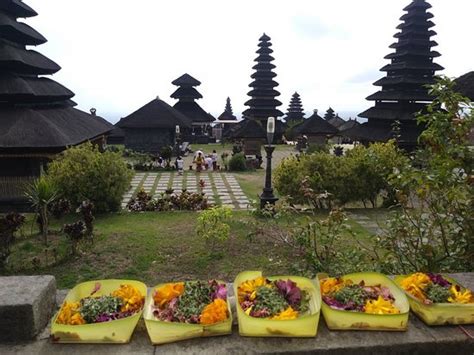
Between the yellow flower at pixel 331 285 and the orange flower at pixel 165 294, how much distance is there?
3.20 ft

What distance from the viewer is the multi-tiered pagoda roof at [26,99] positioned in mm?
14406

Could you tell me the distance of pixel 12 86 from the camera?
600 inches

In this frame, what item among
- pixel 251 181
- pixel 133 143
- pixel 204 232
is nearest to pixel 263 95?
pixel 133 143

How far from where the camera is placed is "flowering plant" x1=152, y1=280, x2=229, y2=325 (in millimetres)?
2342

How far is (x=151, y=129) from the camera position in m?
32.0

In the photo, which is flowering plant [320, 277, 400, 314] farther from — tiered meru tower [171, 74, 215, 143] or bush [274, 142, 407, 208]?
tiered meru tower [171, 74, 215, 143]

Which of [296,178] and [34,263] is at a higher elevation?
[296,178]

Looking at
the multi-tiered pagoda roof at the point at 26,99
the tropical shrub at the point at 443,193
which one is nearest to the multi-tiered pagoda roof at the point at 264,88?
the multi-tiered pagoda roof at the point at 26,99

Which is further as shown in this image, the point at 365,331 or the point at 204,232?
the point at 204,232

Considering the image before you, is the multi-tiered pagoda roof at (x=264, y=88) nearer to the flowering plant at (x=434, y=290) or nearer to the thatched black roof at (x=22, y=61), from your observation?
the thatched black roof at (x=22, y=61)

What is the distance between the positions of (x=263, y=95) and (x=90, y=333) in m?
39.0

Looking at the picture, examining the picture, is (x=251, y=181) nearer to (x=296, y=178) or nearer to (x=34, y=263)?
(x=296, y=178)

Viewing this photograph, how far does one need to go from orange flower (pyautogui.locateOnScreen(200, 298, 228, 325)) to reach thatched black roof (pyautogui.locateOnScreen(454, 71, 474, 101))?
62.3ft

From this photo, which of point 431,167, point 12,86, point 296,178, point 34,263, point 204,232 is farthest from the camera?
point 12,86
